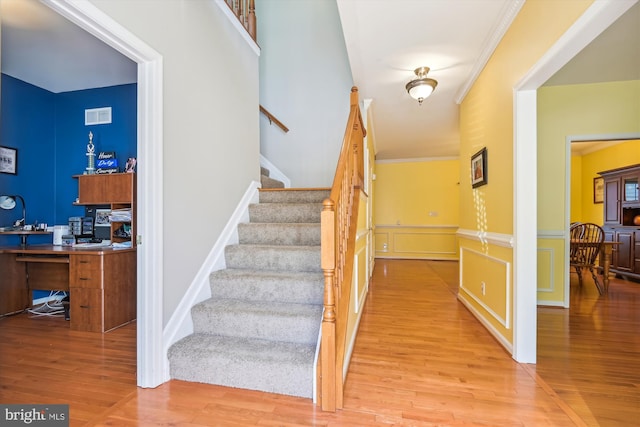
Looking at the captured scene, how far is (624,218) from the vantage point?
16.6 feet

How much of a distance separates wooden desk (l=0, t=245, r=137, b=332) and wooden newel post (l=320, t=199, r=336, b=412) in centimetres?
230

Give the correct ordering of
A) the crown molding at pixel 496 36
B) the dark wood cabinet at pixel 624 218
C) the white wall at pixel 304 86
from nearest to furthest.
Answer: the crown molding at pixel 496 36 → the white wall at pixel 304 86 → the dark wood cabinet at pixel 624 218

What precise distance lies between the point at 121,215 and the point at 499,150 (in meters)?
3.77

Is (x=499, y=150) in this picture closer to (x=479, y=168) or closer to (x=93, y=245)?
(x=479, y=168)

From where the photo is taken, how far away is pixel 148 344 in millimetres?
1798

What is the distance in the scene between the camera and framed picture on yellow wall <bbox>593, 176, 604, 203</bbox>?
601 cm

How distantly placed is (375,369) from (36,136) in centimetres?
465

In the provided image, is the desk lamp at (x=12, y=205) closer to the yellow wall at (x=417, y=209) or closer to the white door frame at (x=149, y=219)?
the white door frame at (x=149, y=219)

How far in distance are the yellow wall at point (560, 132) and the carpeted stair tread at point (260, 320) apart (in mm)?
3227

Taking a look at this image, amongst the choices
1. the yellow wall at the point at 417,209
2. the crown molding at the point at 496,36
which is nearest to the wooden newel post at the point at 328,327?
the crown molding at the point at 496,36

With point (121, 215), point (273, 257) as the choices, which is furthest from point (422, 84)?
point (121, 215)

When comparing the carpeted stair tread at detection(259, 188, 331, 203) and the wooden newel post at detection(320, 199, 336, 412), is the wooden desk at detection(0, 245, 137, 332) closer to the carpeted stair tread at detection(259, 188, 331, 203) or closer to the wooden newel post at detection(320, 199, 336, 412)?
the carpeted stair tread at detection(259, 188, 331, 203)

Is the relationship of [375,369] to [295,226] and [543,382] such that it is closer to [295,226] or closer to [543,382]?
[543,382]

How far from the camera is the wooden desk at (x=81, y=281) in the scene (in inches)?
107
